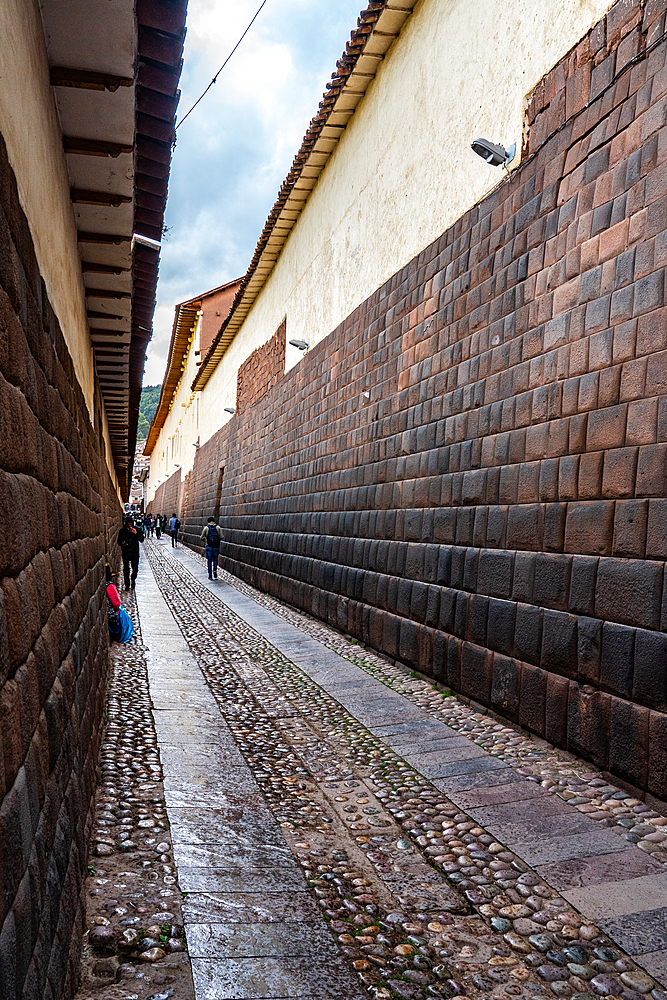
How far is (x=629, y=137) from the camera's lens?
14.6 feet

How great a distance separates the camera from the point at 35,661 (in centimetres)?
204

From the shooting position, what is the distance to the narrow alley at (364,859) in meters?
2.65

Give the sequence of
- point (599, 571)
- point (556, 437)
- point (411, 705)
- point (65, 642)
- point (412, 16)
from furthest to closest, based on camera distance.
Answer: point (412, 16) → point (411, 705) → point (556, 437) → point (599, 571) → point (65, 642)

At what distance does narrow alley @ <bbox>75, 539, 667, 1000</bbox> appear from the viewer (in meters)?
2.65

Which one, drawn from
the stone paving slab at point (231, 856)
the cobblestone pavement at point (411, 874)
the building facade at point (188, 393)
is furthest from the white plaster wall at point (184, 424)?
the stone paving slab at point (231, 856)

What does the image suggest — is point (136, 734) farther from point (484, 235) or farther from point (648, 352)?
point (484, 235)

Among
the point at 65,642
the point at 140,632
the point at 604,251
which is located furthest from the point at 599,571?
the point at 140,632

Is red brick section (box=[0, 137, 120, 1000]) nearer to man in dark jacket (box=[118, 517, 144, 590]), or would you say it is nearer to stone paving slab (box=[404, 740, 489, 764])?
stone paving slab (box=[404, 740, 489, 764])

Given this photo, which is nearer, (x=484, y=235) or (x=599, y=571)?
(x=599, y=571)

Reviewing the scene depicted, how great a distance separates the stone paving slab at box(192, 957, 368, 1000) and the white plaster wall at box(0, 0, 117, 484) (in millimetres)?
2555

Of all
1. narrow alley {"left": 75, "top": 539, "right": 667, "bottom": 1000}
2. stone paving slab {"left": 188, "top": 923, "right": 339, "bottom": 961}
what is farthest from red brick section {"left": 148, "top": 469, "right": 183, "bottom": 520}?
stone paving slab {"left": 188, "top": 923, "right": 339, "bottom": 961}

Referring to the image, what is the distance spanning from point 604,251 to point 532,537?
1.86 meters

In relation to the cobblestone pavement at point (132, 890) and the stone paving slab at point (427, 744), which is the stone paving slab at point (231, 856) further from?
the stone paving slab at point (427, 744)

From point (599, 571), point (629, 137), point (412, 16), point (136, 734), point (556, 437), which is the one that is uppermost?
point (412, 16)
